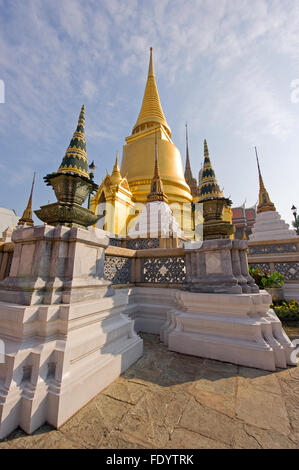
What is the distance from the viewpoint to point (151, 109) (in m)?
21.5

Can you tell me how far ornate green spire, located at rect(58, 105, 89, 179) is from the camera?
3.25 metres

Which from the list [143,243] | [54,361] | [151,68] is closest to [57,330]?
[54,361]

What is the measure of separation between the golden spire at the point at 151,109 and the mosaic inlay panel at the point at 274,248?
17476mm

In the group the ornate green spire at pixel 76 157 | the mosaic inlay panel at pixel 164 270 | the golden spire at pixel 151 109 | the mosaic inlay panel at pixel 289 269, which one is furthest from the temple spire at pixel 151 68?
the mosaic inlay panel at pixel 164 270

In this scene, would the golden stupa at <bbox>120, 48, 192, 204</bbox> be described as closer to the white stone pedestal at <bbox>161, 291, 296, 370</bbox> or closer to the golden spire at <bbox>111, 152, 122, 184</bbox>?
the golden spire at <bbox>111, 152, 122, 184</bbox>

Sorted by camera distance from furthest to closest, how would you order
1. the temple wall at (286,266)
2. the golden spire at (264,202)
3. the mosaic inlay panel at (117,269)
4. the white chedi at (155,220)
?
the golden spire at (264,202)
the white chedi at (155,220)
the temple wall at (286,266)
the mosaic inlay panel at (117,269)

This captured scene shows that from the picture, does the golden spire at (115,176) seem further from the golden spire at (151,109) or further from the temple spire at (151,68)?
the temple spire at (151,68)

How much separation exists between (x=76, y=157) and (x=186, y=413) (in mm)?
3702

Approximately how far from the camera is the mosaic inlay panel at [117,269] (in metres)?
4.01

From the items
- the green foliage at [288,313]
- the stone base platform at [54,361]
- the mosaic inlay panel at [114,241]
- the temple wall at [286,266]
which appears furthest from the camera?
the mosaic inlay panel at [114,241]

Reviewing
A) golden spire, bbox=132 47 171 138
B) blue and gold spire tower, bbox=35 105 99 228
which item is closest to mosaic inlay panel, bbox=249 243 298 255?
blue and gold spire tower, bbox=35 105 99 228

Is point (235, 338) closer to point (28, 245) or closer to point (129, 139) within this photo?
point (28, 245)

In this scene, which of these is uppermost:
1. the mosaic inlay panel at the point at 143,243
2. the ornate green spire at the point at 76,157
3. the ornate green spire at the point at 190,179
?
the ornate green spire at the point at 190,179
